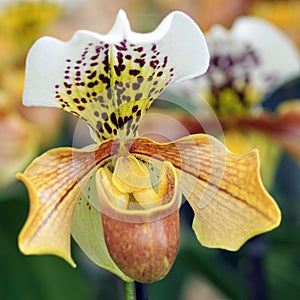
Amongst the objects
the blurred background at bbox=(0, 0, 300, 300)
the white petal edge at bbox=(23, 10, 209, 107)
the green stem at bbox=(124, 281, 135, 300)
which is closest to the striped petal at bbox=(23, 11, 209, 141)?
the white petal edge at bbox=(23, 10, 209, 107)

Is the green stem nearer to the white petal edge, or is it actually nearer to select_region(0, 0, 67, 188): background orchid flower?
the white petal edge

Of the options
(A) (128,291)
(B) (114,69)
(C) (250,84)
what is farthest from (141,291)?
(C) (250,84)

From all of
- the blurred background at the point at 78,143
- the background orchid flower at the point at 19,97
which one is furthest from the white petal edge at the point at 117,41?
the background orchid flower at the point at 19,97

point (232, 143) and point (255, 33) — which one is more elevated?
point (255, 33)

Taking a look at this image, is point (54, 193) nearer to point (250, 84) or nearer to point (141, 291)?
point (141, 291)

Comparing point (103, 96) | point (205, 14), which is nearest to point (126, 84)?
point (103, 96)

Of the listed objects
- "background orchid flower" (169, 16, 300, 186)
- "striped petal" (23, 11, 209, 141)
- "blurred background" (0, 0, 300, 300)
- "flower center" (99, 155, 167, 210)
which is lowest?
"blurred background" (0, 0, 300, 300)

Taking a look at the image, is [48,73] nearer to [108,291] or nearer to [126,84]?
[126,84]
